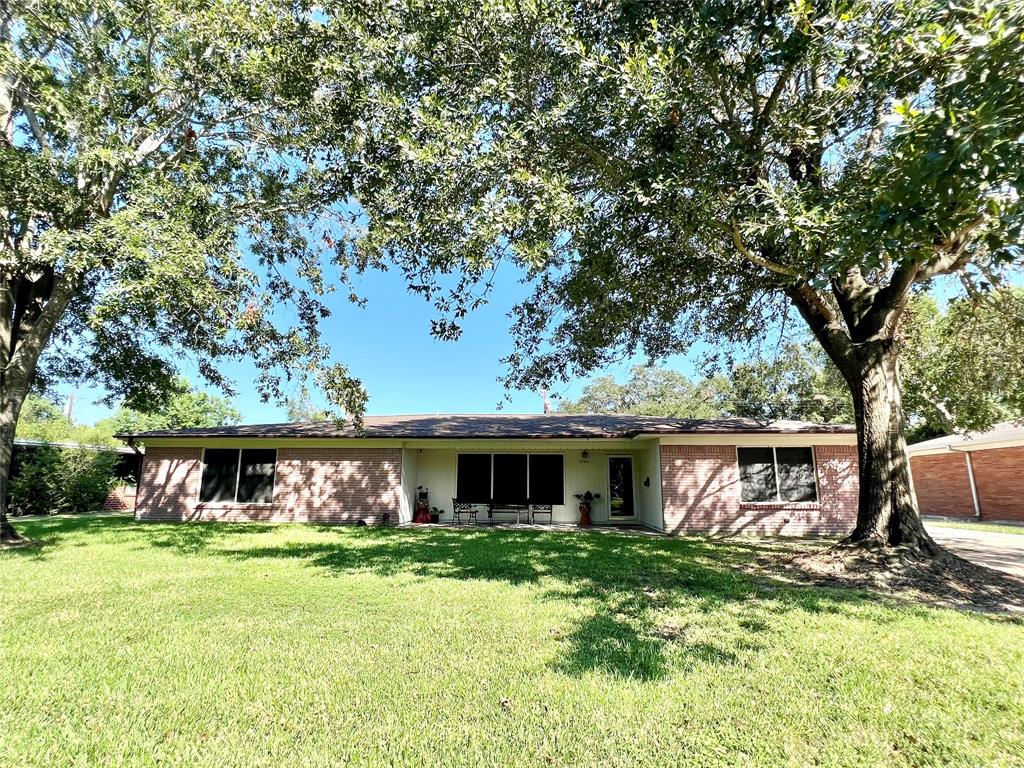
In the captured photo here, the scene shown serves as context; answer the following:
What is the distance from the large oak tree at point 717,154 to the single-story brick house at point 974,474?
40.8ft

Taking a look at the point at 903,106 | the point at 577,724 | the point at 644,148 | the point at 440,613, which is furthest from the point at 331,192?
the point at 577,724

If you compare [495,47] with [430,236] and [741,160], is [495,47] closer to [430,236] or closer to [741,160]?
[430,236]

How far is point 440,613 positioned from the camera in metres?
4.99

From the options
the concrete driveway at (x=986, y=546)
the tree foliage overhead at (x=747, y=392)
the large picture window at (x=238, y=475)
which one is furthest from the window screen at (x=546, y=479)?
the concrete driveway at (x=986, y=546)

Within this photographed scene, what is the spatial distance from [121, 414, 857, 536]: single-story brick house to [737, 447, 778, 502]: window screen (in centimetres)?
3

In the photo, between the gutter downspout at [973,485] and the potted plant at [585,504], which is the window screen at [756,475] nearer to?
the potted plant at [585,504]

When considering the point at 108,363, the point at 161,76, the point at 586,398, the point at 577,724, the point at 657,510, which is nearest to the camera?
the point at 577,724

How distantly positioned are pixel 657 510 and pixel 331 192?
33.6 feet

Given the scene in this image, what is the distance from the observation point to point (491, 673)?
11.5ft

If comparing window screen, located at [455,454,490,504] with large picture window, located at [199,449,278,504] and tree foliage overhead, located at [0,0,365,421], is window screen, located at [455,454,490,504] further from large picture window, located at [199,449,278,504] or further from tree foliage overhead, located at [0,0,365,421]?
tree foliage overhead, located at [0,0,365,421]

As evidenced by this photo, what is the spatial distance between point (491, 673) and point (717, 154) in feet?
19.3

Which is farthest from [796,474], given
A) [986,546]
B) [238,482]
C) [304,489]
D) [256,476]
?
[238,482]

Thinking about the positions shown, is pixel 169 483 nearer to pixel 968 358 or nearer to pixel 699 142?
pixel 699 142

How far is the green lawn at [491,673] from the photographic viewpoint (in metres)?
2.62
